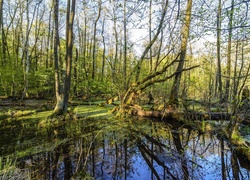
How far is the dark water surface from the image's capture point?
3.28 metres

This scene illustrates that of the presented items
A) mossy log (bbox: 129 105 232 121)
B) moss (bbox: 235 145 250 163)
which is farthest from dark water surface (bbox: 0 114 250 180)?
mossy log (bbox: 129 105 232 121)

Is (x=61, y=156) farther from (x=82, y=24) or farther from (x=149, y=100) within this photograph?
(x=82, y=24)

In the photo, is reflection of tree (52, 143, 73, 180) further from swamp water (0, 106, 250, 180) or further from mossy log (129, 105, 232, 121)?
mossy log (129, 105, 232, 121)

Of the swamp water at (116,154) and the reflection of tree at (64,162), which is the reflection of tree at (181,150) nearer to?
the swamp water at (116,154)

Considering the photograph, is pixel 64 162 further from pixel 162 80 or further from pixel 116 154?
pixel 162 80

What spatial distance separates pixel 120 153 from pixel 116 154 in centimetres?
11

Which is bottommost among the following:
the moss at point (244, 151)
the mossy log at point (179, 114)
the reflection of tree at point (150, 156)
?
the reflection of tree at point (150, 156)

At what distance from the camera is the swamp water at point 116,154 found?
127 inches

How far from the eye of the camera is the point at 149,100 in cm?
1230

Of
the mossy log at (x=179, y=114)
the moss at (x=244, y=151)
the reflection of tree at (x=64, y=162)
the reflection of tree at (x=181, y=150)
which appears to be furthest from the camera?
the mossy log at (x=179, y=114)

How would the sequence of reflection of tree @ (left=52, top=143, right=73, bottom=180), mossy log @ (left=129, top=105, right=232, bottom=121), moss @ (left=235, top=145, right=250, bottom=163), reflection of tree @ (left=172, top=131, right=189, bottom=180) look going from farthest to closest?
mossy log @ (left=129, top=105, right=232, bottom=121) < moss @ (left=235, top=145, right=250, bottom=163) < reflection of tree @ (left=172, top=131, right=189, bottom=180) < reflection of tree @ (left=52, top=143, right=73, bottom=180)

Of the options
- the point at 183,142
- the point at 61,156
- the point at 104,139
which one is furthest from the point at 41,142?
the point at 183,142

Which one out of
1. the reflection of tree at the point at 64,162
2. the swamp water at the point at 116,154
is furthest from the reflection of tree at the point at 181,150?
the reflection of tree at the point at 64,162

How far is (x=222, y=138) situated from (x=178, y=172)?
2.57 m
